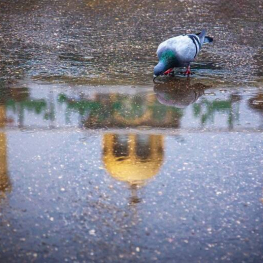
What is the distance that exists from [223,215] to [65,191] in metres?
0.96

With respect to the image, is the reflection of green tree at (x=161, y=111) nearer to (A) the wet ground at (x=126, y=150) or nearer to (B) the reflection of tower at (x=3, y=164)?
(A) the wet ground at (x=126, y=150)

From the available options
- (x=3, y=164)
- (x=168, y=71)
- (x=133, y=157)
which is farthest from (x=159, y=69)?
(x=3, y=164)

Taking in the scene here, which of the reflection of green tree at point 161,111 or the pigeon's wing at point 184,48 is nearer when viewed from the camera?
Result: the reflection of green tree at point 161,111

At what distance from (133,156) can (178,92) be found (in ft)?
5.50

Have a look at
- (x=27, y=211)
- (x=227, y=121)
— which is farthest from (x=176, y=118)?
(x=27, y=211)

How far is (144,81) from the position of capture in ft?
19.2

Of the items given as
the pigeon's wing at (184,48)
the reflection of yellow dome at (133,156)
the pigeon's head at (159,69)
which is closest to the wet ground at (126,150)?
the reflection of yellow dome at (133,156)

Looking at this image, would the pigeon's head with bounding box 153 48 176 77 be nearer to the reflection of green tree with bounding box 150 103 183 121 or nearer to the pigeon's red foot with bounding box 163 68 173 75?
the pigeon's red foot with bounding box 163 68 173 75

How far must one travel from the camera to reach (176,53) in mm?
6059

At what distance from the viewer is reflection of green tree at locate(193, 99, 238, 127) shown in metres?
4.89

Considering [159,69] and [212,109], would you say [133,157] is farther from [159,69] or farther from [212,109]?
[159,69]

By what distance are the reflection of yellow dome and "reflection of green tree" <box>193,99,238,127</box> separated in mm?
631

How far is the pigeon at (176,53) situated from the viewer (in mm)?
5918

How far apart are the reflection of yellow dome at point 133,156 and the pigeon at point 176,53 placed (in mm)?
1596
